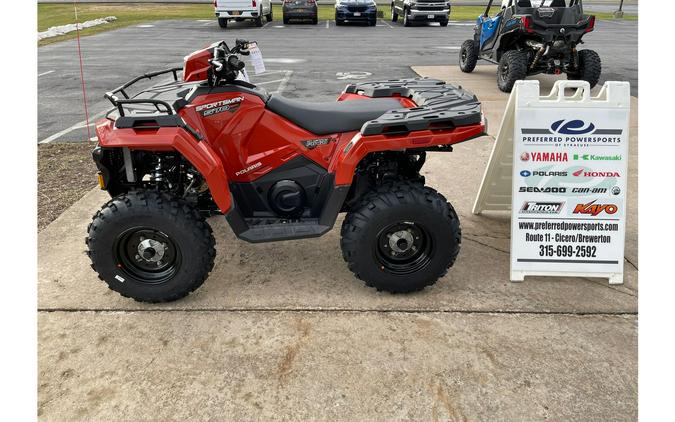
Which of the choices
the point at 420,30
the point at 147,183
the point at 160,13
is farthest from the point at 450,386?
the point at 160,13

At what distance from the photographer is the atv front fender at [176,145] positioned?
3265mm

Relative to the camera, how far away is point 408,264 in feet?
12.0

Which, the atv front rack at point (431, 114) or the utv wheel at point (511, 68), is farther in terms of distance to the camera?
the utv wheel at point (511, 68)

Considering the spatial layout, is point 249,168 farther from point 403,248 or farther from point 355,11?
point 355,11

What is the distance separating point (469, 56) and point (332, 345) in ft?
34.7

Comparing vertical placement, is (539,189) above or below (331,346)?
above

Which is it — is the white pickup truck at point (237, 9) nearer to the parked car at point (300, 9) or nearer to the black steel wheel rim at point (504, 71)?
the parked car at point (300, 9)

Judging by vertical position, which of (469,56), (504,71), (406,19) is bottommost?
(504,71)

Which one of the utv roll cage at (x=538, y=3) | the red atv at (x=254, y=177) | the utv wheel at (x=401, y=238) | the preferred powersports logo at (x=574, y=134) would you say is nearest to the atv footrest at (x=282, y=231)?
the red atv at (x=254, y=177)

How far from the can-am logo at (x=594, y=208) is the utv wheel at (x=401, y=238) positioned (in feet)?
2.89

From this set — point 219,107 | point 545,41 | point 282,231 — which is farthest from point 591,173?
point 545,41

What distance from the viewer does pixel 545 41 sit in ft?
33.4

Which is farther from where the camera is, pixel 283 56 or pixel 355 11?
pixel 355 11

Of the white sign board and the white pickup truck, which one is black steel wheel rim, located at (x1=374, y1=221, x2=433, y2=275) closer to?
the white sign board
